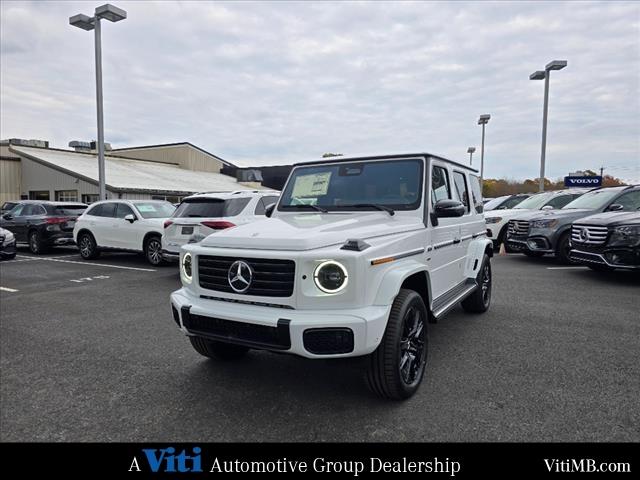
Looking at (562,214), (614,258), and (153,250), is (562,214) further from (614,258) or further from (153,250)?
(153,250)

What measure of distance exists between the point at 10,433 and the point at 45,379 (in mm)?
918

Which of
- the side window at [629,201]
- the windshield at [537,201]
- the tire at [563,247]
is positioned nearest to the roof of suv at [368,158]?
the side window at [629,201]

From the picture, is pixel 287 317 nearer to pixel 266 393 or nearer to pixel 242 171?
pixel 266 393

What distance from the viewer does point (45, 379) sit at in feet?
12.1

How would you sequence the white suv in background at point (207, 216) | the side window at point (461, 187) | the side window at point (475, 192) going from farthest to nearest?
the white suv in background at point (207, 216)
the side window at point (475, 192)
the side window at point (461, 187)

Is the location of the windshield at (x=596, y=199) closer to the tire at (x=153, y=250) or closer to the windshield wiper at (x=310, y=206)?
the windshield wiper at (x=310, y=206)

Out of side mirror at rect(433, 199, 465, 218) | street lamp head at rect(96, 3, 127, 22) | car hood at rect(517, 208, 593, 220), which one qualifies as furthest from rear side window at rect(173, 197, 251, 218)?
street lamp head at rect(96, 3, 127, 22)

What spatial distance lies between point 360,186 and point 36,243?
1263cm

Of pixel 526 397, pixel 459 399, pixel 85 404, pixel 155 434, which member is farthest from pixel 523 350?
pixel 85 404

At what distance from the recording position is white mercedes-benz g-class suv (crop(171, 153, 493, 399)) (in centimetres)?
277

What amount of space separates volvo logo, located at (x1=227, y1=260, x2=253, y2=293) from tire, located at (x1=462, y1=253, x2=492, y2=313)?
3409mm

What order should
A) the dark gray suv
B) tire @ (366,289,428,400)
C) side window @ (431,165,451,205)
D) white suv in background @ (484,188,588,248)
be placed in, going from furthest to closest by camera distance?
white suv in background @ (484,188,588,248), the dark gray suv, side window @ (431,165,451,205), tire @ (366,289,428,400)

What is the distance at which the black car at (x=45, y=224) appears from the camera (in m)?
12.9
